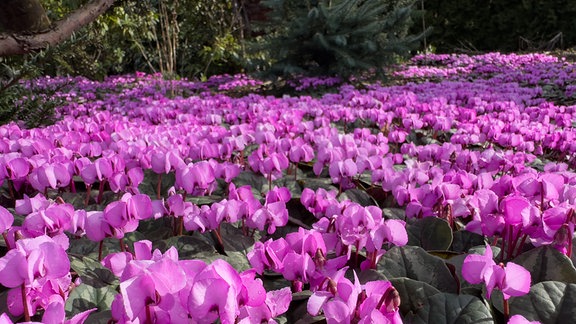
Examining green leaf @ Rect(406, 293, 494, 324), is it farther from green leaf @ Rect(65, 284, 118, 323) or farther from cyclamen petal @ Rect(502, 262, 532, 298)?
green leaf @ Rect(65, 284, 118, 323)

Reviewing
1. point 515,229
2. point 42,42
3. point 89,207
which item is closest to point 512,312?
point 515,229

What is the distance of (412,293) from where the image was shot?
1088 mm

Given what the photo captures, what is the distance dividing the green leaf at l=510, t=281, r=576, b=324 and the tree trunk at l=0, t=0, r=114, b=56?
10.6 feet

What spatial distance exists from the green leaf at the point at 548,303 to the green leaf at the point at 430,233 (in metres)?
0.42

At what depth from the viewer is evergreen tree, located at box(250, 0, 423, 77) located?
24.9ft

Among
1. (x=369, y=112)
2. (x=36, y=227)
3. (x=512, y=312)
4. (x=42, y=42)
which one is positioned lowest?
(x=369, y=112)

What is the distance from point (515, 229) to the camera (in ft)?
4.28

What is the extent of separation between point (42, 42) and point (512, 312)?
4.08m

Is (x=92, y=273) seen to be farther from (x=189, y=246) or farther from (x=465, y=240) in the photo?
(x=465, y=240)

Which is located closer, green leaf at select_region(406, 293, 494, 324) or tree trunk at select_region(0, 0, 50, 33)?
green leaf at select_region(406, 293, 494, 324)

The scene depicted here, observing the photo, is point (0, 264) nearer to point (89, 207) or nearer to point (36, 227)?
point (36, 227)

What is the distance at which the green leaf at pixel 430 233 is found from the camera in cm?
149

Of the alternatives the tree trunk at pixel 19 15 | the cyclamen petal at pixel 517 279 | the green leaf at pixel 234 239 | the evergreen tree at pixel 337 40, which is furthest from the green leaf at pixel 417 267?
the evergreen tree at pixel 337 40

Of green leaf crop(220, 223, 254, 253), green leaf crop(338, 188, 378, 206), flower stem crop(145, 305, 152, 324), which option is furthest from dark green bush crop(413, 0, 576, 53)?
flower stem crop(145, 305, 152, 324)
